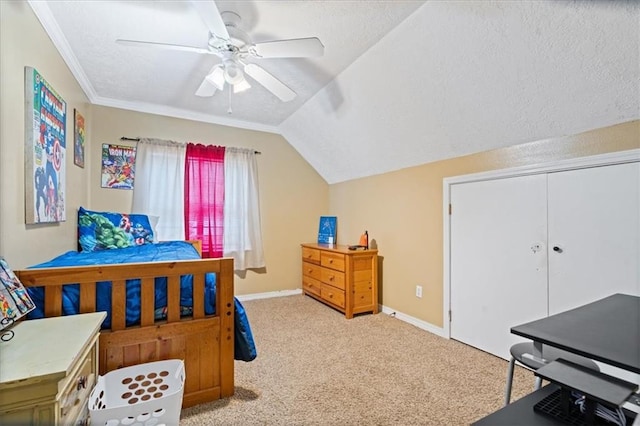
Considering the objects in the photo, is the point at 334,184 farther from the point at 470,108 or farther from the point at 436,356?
the point at 436,356

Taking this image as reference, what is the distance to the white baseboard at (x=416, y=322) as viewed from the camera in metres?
2.76

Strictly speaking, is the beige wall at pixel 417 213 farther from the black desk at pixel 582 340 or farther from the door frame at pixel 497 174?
Answer: the black desk at pixel 582 340

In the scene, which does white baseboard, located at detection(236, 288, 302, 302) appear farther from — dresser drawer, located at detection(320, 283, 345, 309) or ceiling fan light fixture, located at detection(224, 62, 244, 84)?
ceiling fan light fixture, located at detection(224, 62, 244, 84)

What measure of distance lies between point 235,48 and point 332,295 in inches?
103

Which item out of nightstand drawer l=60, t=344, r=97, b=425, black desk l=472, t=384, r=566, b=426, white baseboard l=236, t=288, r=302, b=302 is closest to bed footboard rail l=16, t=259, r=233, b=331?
nightstand drawer l=60, t=344, r=97, b=425

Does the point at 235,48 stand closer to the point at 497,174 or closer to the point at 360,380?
the point at 497,174

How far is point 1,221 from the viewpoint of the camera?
141 centimetres

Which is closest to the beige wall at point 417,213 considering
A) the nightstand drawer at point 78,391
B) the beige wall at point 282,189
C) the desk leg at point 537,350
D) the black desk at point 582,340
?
the beige wall at point 282,189

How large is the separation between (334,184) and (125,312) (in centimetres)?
325

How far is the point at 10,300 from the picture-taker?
3.71ft

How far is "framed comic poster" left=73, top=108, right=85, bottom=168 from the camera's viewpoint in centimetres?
250

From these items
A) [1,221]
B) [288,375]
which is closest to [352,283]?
[288,375]

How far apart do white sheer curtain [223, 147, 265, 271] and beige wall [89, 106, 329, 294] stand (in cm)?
14

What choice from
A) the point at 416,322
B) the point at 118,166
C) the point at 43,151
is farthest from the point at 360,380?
the point at 118,166
